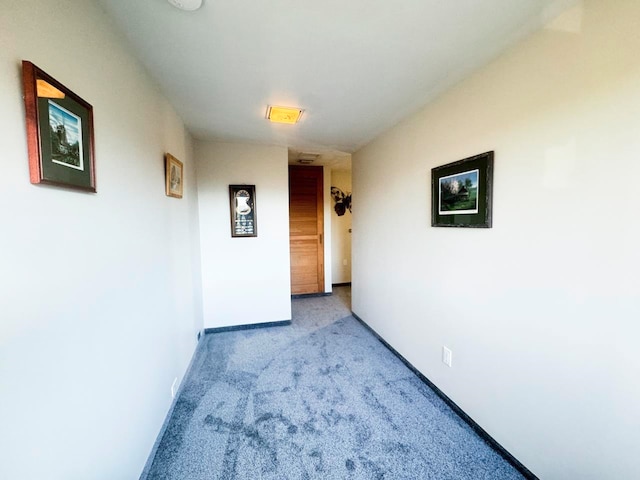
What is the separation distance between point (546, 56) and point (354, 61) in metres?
0.93

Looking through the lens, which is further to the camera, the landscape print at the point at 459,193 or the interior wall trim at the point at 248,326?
the interior wall trim at the point at 248,326

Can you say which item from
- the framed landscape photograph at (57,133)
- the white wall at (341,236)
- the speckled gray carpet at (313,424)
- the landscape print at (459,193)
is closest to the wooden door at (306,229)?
the white wall at (341,236)

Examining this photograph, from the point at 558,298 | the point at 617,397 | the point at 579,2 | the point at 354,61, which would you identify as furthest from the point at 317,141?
the point at 617,397

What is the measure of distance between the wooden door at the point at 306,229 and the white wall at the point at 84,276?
2.83m

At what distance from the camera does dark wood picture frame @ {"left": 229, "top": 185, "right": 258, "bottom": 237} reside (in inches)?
126

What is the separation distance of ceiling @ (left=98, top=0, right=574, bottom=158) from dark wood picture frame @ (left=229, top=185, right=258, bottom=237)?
105 cm

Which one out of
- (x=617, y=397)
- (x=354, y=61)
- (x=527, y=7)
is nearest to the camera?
(x=617, y=397)

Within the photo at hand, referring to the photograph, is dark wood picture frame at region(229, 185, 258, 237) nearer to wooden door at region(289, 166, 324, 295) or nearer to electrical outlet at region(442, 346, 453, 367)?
wooden door at region(289, 166, 324, 295)

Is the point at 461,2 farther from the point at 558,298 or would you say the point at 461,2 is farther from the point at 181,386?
the point at 181,386

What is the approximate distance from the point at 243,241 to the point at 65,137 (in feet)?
8.02

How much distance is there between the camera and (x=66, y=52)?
93 centimetres

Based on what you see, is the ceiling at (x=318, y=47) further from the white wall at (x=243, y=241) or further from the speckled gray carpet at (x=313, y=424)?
the speckled gray carpet at (x=313, y=424)

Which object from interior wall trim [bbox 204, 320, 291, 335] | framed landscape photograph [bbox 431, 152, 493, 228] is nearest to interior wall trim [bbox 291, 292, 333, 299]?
interior wall trim [bbox 204, 320, 291, 335]

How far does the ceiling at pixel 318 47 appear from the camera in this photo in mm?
1181
